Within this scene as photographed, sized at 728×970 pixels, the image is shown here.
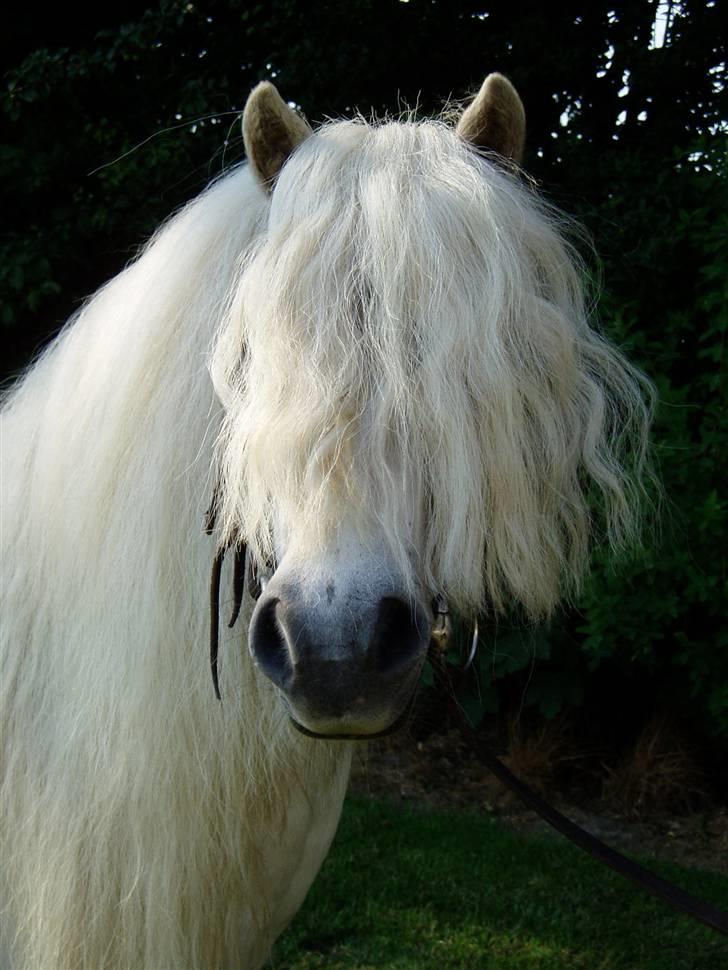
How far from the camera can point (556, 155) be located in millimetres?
4418

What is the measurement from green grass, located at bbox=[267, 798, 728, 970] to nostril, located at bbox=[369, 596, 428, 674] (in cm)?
247

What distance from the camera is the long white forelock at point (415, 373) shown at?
124 cm

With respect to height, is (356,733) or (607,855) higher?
(356,733)

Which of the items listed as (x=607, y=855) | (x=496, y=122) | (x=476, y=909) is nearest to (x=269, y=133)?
(x=496, y=122)

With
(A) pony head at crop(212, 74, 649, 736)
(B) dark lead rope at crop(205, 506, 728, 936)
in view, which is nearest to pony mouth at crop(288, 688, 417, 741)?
(A) pony head at crop(212, 74, 649, 736)

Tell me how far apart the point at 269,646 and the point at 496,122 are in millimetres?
918

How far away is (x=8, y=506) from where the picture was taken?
1.71 meters

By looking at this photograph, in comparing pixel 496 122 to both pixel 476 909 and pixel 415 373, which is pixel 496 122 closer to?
pixel 415 373

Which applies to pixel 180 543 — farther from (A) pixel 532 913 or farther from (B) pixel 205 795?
(A) pixel 532 913

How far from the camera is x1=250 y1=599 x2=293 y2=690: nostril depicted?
1206mm

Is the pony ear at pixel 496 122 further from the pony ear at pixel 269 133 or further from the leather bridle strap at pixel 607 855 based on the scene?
the leather bridle strap at pixel 607 855

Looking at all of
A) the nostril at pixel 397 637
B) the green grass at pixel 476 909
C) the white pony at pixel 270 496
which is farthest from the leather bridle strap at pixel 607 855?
the green grass at pixel 476 909

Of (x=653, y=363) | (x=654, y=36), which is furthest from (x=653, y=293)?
(x=654, y=36)

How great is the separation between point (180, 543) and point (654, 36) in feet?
13.2
